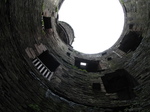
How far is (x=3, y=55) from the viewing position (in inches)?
129

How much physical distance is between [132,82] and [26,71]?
4471 mm

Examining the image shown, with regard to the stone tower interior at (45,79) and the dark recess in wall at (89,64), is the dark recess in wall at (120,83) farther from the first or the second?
the dark recess in wall at (89,64)

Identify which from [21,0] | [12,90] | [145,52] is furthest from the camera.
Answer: [145,52]

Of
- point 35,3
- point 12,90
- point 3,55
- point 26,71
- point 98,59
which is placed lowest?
point 12,90

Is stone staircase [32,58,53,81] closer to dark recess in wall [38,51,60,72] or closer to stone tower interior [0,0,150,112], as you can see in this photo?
stone tower interior [0,0,150,112]

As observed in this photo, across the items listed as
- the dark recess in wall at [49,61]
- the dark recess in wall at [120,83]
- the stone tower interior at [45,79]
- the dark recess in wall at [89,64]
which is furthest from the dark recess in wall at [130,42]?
the dark recess in wall at [49,61]

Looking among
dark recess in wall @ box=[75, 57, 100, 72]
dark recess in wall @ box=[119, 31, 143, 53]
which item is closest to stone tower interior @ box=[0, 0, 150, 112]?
dark recess in wall @ box=[119, 31, 143, 53]

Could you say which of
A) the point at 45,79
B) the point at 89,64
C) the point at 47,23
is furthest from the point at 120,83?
the point at 47,23

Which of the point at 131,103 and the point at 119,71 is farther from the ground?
the point at 119,71

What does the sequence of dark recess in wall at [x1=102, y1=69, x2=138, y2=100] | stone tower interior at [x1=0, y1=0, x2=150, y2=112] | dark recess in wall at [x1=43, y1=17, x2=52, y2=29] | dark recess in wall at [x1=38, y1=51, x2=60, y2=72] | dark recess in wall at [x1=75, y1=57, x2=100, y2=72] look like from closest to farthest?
stone tower interior at [x1=0, y1=0, x2=150, y2=112] → dark recess in wall at [x1=102, y1=69, x2=138, y2=100] → dark recess in wall at [x1=38, y1=51, x2=60, y2=72] → dark recess in wall at [x1=43, y1=17, x2=52, y2=29] → dark recess in wall at [x1=75, y1=57, x2=100, y2=72]

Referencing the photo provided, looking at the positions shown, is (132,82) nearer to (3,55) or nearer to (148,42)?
(148,42)

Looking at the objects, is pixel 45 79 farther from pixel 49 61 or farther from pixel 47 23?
pixel 47 23

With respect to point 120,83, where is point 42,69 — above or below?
below

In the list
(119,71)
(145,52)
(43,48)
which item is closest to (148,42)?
(145,52)
